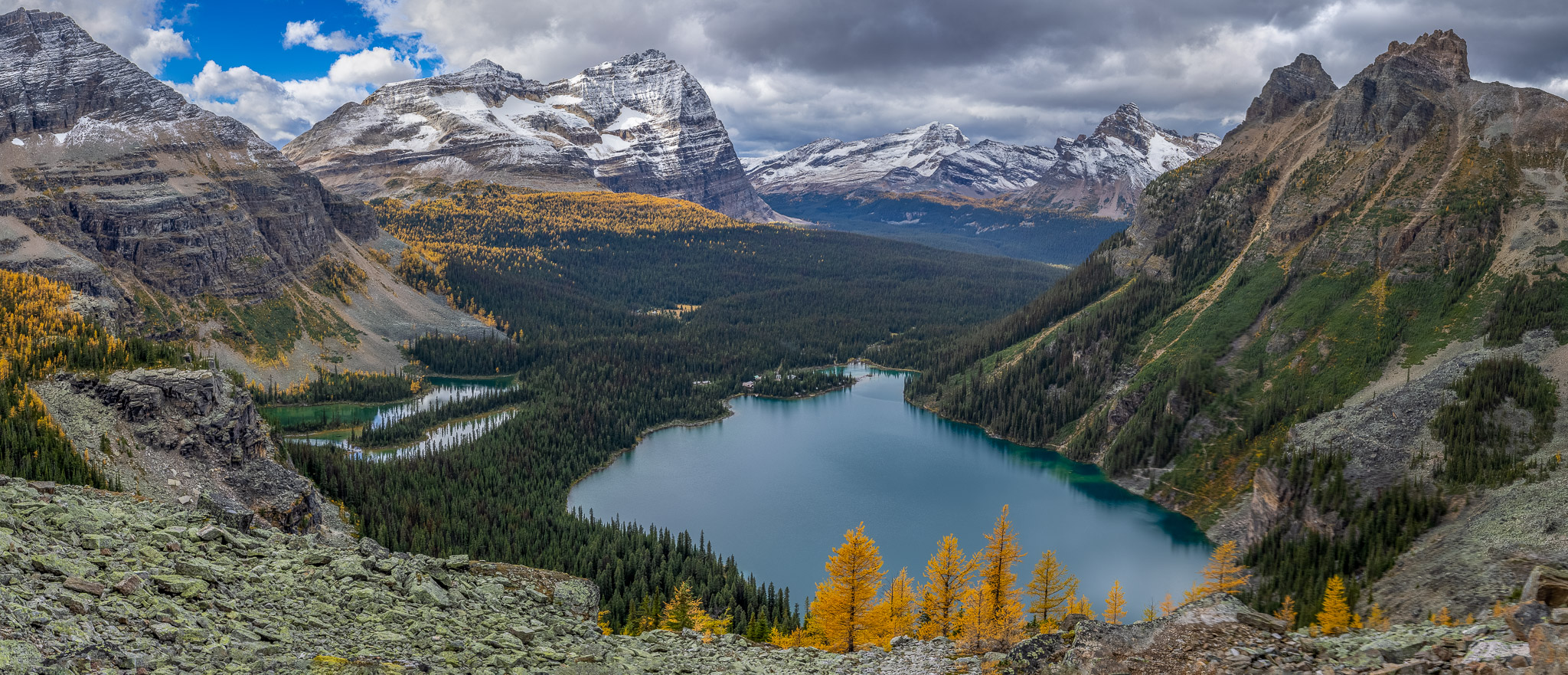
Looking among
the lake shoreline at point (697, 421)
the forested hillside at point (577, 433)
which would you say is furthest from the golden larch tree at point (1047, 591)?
the lake shoreline at point (697, 421)

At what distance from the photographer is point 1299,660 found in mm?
17391

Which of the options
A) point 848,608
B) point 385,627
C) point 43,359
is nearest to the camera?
point 385,627

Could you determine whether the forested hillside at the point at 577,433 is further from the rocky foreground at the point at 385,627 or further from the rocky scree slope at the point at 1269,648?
the rocky scree slope at the point at 1269,648

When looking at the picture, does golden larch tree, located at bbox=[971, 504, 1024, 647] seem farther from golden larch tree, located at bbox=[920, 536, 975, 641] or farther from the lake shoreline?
the lake shoreline

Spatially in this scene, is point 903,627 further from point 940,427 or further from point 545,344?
point 545,344

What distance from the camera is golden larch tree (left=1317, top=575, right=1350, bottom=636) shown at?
137ft

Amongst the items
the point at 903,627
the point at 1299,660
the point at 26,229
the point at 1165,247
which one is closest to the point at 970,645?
the point at 1299,660

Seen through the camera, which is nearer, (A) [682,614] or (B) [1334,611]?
(B) [1334,611]

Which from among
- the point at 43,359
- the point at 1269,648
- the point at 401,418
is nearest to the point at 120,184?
the point at 401,418

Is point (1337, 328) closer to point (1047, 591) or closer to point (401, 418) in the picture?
point (1047, 591)

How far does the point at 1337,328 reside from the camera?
78750 mm

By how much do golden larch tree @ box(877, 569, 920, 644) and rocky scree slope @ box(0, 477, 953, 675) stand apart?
487 inches

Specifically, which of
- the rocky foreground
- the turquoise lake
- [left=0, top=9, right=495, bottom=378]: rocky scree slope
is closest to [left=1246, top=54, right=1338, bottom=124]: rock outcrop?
the turquoise lake

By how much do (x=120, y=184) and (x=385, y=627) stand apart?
5601 inches
